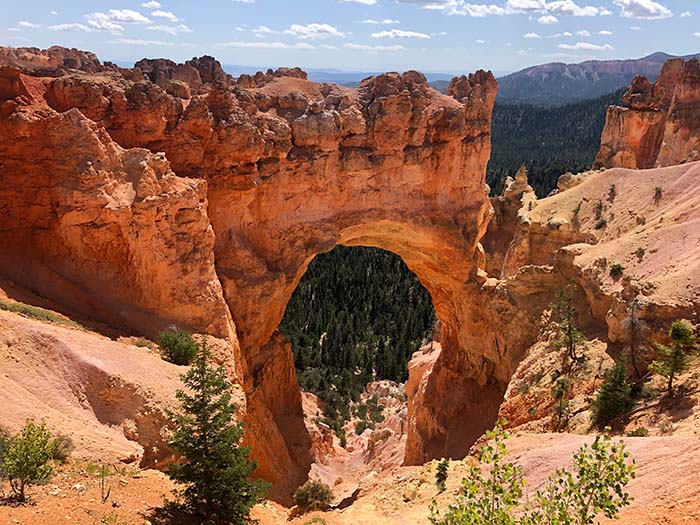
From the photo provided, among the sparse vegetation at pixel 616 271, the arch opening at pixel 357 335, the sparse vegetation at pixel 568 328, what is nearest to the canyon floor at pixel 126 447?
the sparse vegetation at pixel 568 328

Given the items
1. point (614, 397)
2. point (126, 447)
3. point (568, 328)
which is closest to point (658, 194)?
point (568, 328)

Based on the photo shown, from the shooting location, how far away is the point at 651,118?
5956 centimetres

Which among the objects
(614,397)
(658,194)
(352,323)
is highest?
(658,194)

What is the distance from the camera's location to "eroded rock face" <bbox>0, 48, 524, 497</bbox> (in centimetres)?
1936

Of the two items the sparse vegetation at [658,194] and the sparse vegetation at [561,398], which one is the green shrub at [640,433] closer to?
the sparse vegetation at [561,398]

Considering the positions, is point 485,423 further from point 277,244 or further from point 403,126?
point 403,126

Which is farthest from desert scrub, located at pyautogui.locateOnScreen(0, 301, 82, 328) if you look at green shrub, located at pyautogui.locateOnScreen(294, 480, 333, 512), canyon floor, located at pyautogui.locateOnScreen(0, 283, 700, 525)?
green shrub, located at pyautogui.locateOnScreen(294, 480, 333, 512)

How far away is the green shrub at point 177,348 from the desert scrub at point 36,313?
2.66m

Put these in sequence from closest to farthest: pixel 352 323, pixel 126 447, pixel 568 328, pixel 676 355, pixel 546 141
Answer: pixel 126 447 < pixel 676 355 < pixel 568 328 < pixel 352 323 < pixel 546 141

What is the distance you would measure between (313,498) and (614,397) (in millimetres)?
11648

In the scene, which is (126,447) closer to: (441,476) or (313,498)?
(441,476)

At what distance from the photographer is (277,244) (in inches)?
1097

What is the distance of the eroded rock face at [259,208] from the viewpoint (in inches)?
762

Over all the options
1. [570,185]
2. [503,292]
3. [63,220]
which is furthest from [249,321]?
[570,185]
